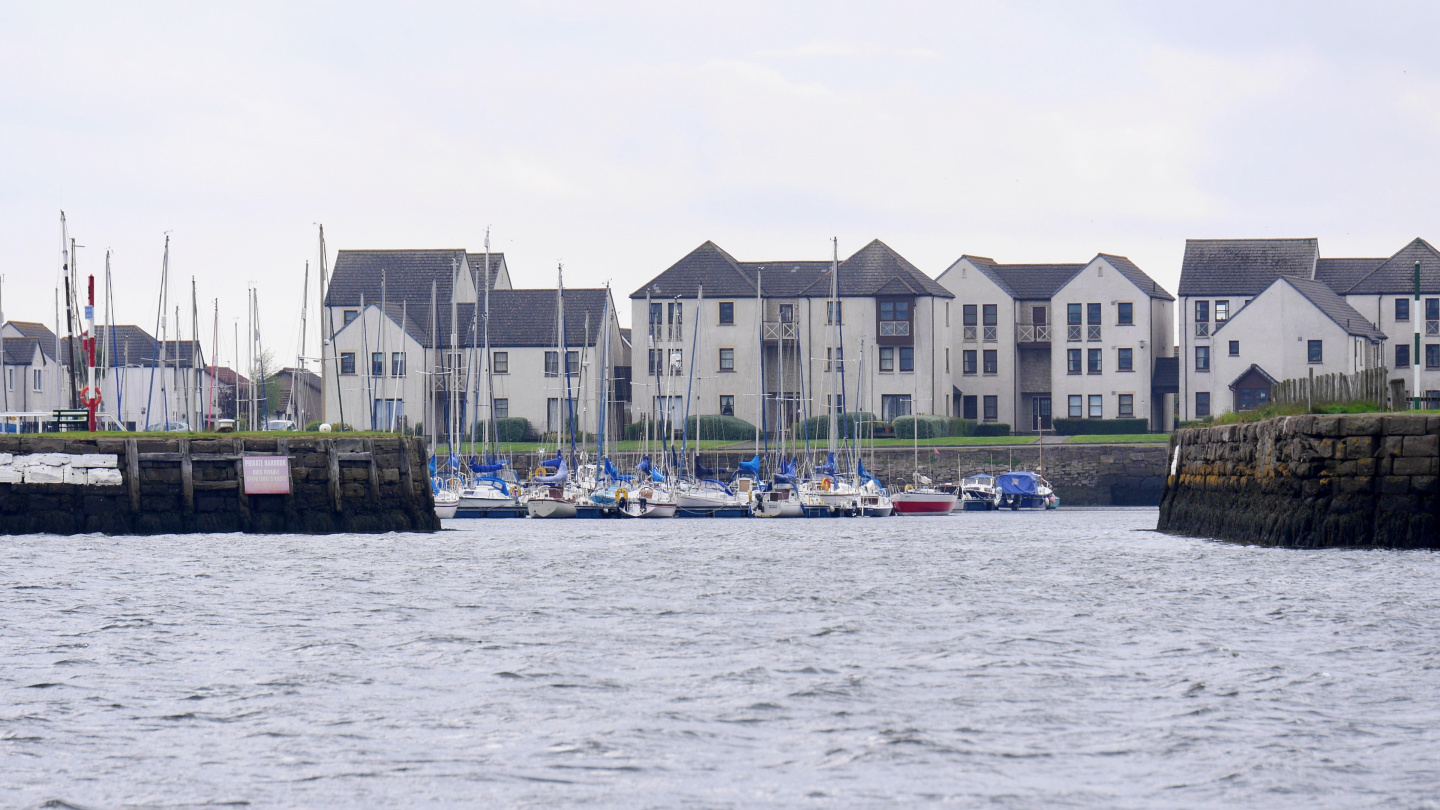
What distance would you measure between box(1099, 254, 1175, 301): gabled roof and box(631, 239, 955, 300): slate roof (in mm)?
9516

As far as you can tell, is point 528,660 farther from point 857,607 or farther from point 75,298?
point 75,298

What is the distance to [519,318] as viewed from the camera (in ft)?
333

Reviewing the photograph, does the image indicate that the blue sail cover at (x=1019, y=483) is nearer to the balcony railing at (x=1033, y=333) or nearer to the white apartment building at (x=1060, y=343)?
the white apartment building at (x=1060, y=343)

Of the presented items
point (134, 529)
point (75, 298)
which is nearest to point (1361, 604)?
point (134, 529)

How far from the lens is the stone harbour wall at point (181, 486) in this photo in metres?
46.4

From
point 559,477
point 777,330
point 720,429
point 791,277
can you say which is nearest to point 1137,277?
point 791,277

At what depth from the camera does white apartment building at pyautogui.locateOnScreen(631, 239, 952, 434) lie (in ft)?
317

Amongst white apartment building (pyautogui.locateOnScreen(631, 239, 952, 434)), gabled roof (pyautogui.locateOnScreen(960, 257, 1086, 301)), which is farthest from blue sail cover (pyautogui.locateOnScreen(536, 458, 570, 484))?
gabled roof (pyautogui.locateOnScreen(960, 257, 1086, 301))

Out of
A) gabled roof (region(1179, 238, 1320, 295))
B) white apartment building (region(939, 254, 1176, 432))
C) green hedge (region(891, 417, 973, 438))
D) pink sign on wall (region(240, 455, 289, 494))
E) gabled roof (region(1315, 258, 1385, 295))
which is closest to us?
pink sign on wall (region(240, 455, 289, 494))

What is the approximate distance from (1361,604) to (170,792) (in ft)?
62.8

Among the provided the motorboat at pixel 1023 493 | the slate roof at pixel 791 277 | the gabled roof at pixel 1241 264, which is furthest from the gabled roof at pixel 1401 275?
the motorboat at pixel 1023 493

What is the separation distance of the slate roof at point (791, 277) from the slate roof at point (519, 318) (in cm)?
374

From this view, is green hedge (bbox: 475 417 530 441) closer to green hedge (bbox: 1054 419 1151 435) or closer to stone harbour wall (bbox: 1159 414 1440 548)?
green hedge (bbox: 1054 419 1151 435)

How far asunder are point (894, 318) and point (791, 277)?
6.68 metres
